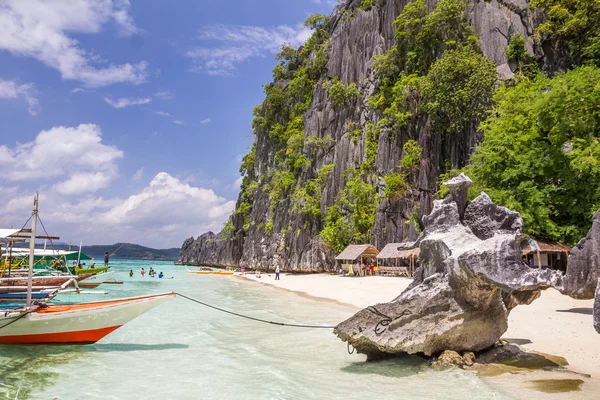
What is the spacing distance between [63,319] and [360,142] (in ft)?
96.4

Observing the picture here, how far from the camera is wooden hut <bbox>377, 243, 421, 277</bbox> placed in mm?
25688

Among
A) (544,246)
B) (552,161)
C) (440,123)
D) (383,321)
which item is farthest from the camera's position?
(440,123)

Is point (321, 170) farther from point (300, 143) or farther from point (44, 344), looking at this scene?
point (44, 344)

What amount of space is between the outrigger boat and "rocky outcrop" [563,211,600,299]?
282 inches

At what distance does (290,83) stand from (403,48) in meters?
18.8

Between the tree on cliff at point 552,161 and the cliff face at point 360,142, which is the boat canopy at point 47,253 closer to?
the cliff face at point 360,142

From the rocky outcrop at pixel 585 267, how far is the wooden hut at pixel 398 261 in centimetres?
2004

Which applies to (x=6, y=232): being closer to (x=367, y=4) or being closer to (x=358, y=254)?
(x=358, y=254)

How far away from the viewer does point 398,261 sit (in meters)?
28.5

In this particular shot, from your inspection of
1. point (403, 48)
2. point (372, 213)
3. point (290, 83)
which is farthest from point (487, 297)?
point (290, 83)

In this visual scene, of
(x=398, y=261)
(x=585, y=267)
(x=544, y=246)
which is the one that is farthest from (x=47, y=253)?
(x=585, y=267)

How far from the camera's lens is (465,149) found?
82.6ft

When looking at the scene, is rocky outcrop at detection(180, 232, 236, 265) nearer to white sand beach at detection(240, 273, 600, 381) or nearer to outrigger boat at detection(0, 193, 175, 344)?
outrigger boat at detection(0, 193, 175, 344)

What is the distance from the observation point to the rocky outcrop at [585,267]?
15.1 feet
